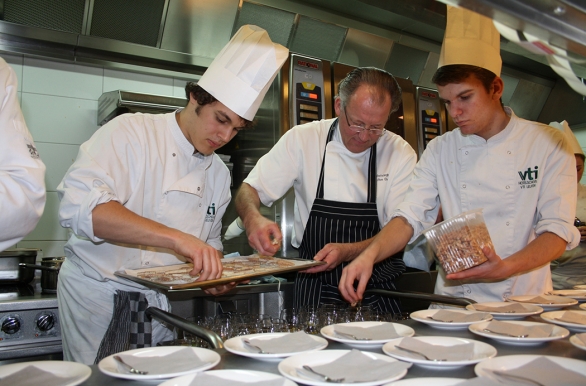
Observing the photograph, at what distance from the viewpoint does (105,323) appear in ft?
6.41

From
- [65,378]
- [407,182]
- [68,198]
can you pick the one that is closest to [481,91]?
[407,182]

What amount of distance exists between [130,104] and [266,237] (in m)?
1.45

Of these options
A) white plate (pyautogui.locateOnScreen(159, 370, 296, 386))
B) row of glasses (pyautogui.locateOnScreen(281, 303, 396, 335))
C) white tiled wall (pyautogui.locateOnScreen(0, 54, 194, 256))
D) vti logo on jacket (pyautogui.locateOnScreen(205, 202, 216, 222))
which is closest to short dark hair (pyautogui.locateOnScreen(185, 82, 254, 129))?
vti logo on jacket (pyautogui.locateOnScreen(205, 202, 216, 222))

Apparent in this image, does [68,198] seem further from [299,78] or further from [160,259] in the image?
[299,78]

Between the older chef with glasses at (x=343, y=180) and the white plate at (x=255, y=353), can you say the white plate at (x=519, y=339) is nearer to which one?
the white plate at (x=255, y=353)

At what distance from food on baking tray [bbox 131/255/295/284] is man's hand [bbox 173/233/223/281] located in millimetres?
47

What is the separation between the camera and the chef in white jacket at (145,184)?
5.93 feet

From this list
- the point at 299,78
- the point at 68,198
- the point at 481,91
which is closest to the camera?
the point at 68,198

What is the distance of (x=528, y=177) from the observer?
1.97 meters

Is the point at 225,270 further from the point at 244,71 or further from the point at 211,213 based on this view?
the point at 244,71

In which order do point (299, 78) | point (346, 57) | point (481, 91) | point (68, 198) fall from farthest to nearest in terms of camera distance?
1. point (346, 57)
2. point (299, 78)
3. point (481, 91)
4. point (68, 198)

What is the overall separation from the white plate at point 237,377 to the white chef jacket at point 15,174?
2.18 feet

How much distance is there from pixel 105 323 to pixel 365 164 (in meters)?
1.38

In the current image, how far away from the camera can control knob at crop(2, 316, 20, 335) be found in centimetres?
213
